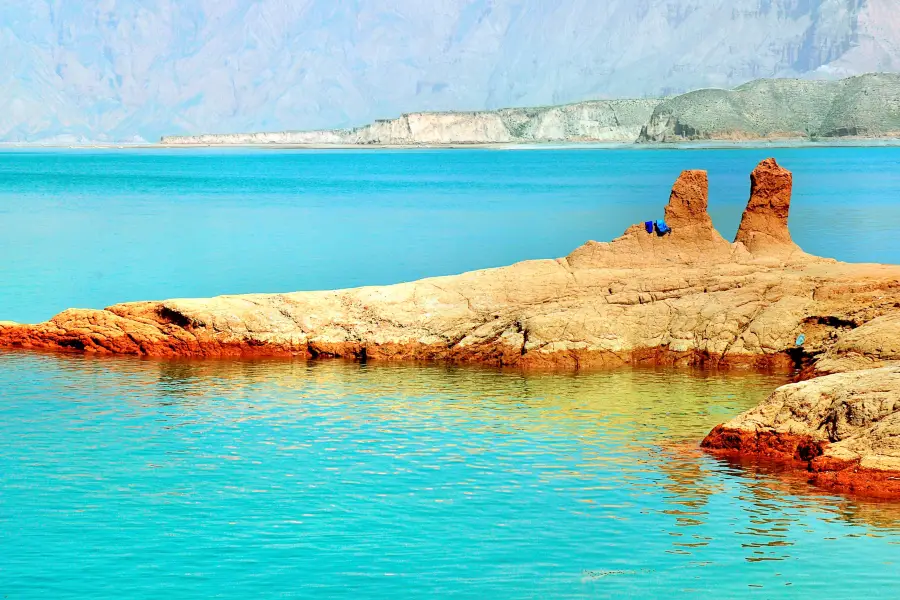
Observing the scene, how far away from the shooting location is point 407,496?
16.5m

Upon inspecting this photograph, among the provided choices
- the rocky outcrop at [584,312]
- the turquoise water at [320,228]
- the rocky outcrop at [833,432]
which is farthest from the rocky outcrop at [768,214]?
the turquoise water at [320,228]

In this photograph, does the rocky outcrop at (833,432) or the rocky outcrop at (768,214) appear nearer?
the rocky outcrop at (833,432)

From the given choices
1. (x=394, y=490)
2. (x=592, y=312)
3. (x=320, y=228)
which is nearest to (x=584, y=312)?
(x=592, y=312)

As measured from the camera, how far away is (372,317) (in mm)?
26562

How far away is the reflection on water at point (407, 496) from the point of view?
13.5 metres

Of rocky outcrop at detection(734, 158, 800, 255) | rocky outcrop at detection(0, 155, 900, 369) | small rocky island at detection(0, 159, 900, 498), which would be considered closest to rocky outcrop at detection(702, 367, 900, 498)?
small rocky island at detection(0, 159, 900, 498)

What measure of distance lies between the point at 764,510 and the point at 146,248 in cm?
3993

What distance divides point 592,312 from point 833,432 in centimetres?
897

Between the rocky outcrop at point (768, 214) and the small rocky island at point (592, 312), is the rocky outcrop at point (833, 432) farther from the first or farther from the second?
the rocky outcrop at point (768, 214)

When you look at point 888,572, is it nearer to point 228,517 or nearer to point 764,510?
point 764,510

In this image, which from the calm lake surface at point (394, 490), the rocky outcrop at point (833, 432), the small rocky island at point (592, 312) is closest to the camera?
the calm lake surface at point (394, 490)

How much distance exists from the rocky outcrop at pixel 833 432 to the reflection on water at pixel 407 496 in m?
0.52

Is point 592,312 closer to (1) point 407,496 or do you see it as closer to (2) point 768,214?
(2) point 768,214

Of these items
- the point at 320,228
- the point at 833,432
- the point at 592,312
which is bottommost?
the point at 833,432
